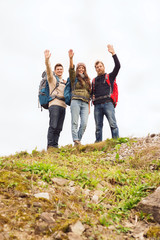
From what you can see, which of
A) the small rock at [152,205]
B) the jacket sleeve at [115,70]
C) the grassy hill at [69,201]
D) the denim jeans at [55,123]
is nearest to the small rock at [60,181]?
the grassy hill at [69,201]

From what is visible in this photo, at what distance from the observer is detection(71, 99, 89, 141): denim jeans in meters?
7.68

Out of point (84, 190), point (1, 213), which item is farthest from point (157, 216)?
point (1, 213)

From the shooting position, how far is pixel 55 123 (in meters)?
7.77

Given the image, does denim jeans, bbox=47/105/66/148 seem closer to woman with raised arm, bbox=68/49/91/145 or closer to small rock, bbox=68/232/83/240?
woman with raised arm, bbox=68/49/91/145

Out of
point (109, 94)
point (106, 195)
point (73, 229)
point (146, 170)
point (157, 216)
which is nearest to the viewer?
point (73, 229)

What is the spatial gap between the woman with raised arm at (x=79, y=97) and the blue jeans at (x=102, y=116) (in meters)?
0.36

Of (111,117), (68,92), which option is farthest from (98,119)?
(68,92)

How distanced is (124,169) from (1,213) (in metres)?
3.13

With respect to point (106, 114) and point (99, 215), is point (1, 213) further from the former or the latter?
point (106, 114)

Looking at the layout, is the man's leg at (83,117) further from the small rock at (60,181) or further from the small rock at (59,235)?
the small rock at (59,235)

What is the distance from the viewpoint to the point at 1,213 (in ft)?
8.73

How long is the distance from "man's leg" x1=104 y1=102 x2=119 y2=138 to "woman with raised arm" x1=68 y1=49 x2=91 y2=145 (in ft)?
2.19

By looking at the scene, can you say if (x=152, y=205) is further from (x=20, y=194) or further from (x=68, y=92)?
(x=68, y=92)

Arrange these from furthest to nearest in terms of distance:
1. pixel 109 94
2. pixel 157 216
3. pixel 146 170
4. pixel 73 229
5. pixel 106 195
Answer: pixel 109 94 → pixel 146 170 → pixel 106 195 → pixel 157 216 → pixel 73 229
